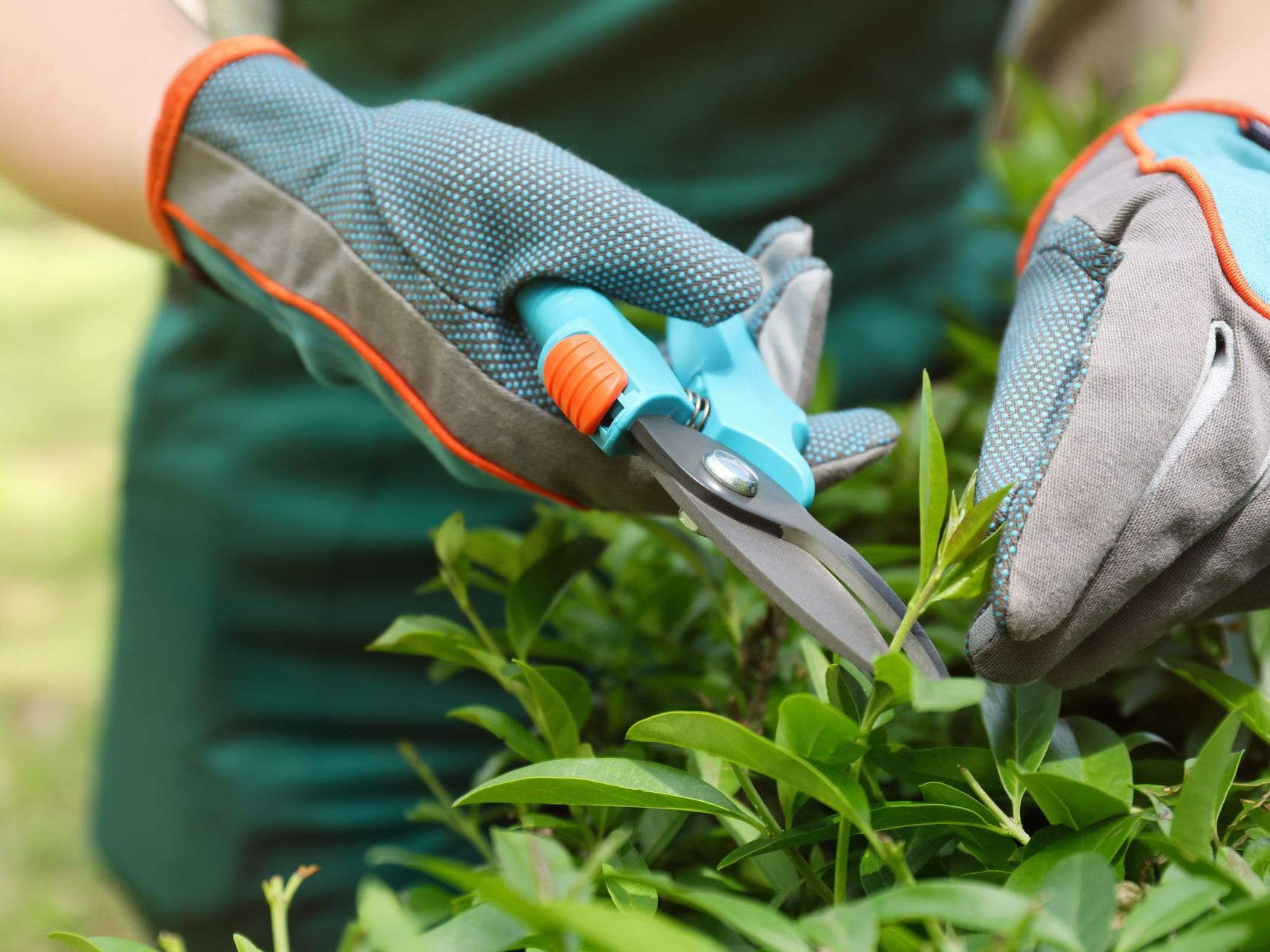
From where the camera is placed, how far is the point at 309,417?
1.19 m

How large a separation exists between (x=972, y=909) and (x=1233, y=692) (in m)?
0.30

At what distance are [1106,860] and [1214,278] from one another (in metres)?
0.35

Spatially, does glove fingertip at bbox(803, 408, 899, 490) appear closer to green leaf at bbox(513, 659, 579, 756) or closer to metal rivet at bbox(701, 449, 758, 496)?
metal rivet at bbox(701, 449, 758, 496)

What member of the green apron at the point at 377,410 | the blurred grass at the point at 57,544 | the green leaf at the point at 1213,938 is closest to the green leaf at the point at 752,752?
the green leaf at the point at 1213,938

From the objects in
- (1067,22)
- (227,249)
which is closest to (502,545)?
(227,249)

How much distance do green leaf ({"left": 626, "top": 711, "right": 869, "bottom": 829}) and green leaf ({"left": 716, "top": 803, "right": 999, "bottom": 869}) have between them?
3 cm

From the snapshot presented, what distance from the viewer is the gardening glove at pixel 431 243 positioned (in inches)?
24.9

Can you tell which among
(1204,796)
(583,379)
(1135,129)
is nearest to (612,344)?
(583,379)

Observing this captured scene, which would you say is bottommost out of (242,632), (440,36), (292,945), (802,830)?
(292,945)

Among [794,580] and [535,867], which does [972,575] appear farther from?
[535,867]

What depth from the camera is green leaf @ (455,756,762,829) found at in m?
0.46

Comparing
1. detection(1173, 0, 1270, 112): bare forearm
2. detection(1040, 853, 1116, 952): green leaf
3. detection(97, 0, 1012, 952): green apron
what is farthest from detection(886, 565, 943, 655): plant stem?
detection(97, 0, 1012, 952): green apron

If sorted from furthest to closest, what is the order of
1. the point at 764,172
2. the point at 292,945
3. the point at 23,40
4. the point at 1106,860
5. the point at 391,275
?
the point at 292,945 < the point at 764,172 < the point at 23,40 < the point at 391,275 < the point at 1106,860

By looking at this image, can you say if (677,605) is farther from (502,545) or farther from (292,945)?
(292,945)
